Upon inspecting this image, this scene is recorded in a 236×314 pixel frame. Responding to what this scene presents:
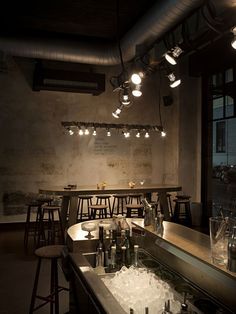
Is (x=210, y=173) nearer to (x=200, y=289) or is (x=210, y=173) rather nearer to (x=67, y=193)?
(x=67, y=193)

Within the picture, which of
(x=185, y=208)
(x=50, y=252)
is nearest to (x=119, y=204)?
(x=185, y=208)

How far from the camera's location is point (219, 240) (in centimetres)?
159

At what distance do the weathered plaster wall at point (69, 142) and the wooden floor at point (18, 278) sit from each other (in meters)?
1.56

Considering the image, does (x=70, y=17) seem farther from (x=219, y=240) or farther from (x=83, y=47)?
(x=219, y=240)

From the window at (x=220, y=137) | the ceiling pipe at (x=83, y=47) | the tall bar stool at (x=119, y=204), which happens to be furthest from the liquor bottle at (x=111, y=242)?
the window at (x=220, y=137)

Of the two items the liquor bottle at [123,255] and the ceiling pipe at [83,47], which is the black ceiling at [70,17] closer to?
the ceiling pipe at [83,47]

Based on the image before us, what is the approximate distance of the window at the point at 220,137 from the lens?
6.29 meters

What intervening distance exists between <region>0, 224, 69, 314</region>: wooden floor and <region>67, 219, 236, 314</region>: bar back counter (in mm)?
928

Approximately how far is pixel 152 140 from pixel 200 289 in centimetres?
562

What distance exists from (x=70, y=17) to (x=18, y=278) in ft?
11.1

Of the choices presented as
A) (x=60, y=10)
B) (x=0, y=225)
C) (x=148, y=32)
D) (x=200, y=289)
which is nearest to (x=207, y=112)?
(x=148, y=32)

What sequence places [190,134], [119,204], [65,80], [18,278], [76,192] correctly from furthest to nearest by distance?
[190,134] < [119,204] < [65,80] < [76,192] < [18,278]

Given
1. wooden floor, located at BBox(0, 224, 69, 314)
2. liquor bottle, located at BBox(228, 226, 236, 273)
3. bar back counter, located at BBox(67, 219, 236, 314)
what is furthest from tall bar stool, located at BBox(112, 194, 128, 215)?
liquor bottle, located at BBox(228, 226, 236, 273)

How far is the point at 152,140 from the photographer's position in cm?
727
